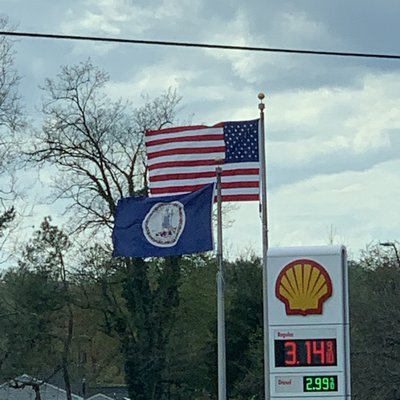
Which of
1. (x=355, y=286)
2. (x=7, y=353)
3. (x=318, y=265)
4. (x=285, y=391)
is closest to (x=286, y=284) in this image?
(x=318, y=265)

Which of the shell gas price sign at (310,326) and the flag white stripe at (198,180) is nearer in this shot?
the shell gas price sign at (310,326)

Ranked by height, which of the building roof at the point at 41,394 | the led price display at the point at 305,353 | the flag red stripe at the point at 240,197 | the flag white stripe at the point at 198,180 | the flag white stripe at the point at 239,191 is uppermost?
the flag white stripe at the point at 198,180

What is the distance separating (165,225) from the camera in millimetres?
18703

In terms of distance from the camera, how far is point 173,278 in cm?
4756

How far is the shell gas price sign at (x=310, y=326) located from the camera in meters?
15.9

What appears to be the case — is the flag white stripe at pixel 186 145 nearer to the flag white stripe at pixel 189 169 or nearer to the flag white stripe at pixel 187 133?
the flag white stripe at pixel 187 133

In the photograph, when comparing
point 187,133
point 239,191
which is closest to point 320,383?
point 239,191

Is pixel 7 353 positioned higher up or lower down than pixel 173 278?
lower down

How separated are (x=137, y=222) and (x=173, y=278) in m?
29.0

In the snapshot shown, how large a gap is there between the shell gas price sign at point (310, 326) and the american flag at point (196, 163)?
2.98m

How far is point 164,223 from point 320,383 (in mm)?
4476

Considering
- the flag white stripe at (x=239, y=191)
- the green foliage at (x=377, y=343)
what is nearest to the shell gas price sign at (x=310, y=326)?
the flag white stripe at (x=239, y=191)

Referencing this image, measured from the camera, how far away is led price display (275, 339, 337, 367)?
15.9 metres

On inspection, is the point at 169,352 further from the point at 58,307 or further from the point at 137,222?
the point at 137,222
